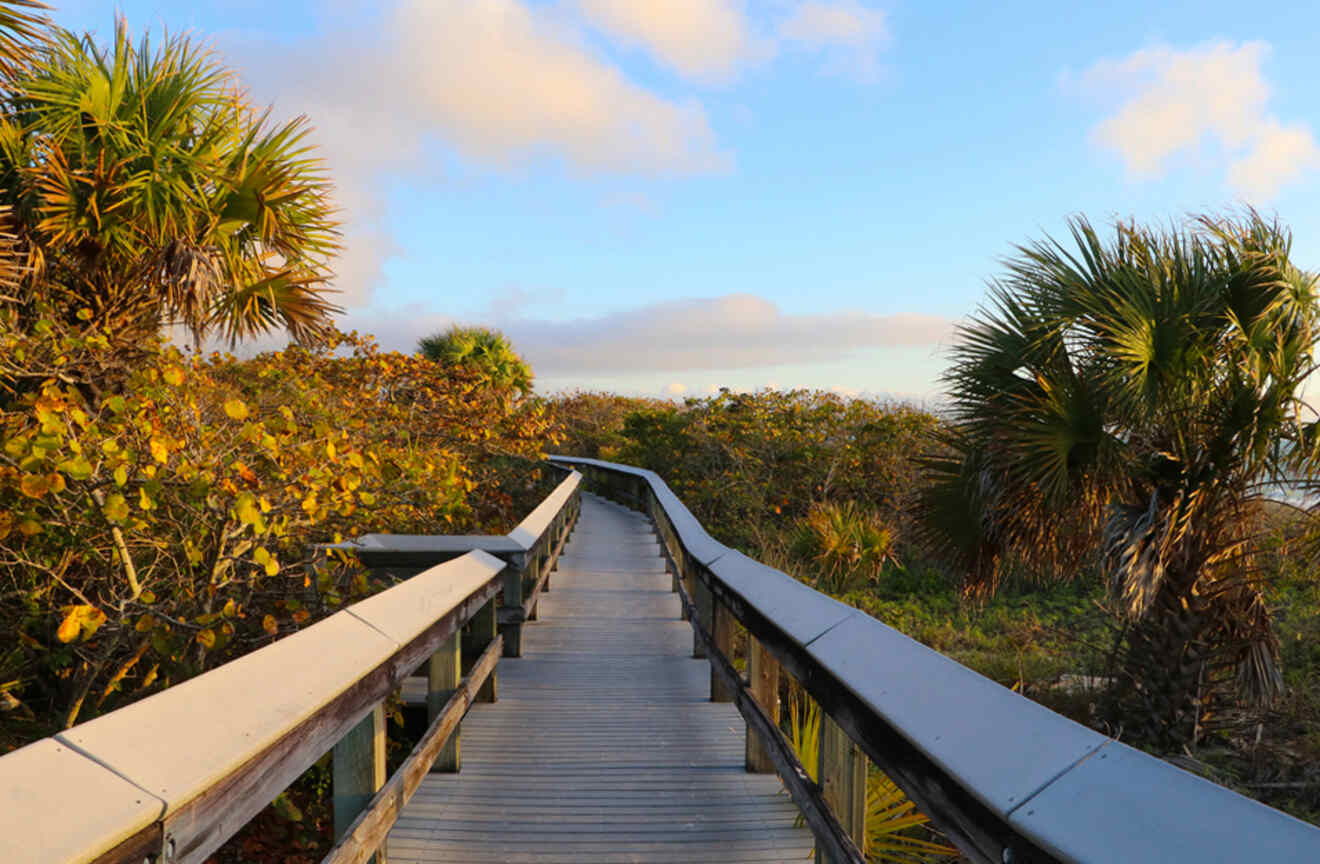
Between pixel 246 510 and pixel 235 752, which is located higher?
pixel 246 510

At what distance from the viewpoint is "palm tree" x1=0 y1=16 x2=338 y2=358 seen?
6.23 metres

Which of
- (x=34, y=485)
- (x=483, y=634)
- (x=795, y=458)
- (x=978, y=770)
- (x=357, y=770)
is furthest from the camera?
(x=795, y=458)

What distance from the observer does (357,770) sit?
2.44 m

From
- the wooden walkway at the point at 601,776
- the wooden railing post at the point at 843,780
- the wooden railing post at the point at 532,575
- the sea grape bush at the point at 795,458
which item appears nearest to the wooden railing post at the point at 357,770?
the wooden walkway at the point at 601,776

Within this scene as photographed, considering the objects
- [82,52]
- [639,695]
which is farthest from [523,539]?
[82,52]

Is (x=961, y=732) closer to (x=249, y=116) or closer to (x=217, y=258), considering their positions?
(x=217, y=258)

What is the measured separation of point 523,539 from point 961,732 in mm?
4292

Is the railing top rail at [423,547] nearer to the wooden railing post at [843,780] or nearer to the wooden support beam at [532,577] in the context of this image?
the wooden support beam at [532,577]

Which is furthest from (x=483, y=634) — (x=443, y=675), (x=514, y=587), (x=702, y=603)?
(x=702, y=603)

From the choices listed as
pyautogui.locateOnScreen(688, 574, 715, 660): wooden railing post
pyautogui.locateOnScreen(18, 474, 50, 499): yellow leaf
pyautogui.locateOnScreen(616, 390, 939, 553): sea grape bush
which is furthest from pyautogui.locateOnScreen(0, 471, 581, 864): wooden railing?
pyautogui.locateOnScreen(616, 390, 939, 553): sea grape bush

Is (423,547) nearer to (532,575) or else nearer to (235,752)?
(532,575)

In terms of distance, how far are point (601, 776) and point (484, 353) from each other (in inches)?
810

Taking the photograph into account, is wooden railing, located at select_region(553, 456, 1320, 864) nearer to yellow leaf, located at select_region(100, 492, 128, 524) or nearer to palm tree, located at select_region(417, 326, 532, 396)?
yellow leaf, located at select_region(100, 492, 128, 524)

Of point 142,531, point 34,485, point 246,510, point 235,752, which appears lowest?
point 235,752
